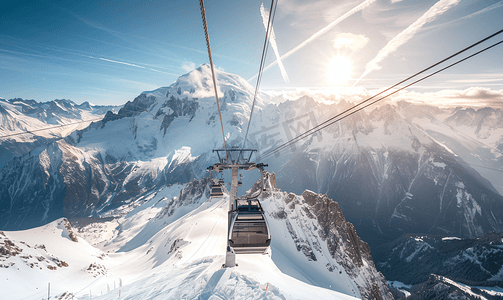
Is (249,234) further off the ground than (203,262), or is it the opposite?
(249,234)

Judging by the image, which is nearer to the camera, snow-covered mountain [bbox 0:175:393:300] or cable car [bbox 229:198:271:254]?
cable car [bbox 229:198:271:254]

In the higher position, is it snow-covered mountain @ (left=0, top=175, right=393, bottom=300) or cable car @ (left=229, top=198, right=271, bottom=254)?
cable car @ (left=229, top=198, right=271, bottom=254)

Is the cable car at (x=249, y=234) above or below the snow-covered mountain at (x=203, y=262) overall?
above

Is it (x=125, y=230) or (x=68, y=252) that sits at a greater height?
(x=68, y=252)

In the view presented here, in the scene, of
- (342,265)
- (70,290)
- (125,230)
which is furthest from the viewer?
(125,230)

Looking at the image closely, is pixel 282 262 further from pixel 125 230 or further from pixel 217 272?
pixel 125 230

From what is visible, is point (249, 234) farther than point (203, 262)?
No

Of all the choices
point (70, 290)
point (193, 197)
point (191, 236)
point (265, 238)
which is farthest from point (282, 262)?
point (193, 197)

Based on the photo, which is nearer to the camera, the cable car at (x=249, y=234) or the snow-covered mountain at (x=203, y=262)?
the cable car at (x=249, y=234)
